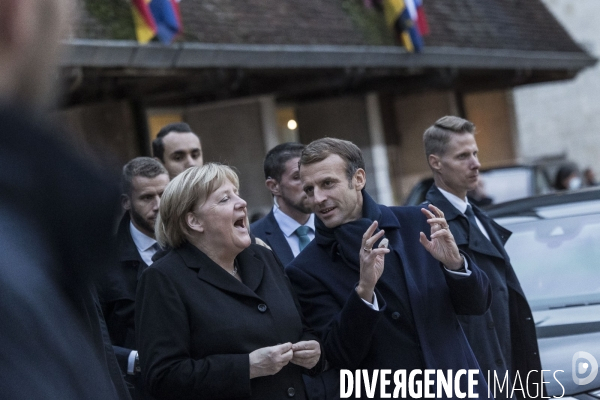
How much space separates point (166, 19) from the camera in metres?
9.02

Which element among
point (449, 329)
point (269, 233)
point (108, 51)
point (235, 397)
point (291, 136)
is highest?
point (291, 136)

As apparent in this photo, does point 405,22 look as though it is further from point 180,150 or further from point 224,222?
point 224,222

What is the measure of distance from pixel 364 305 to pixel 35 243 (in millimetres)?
2435

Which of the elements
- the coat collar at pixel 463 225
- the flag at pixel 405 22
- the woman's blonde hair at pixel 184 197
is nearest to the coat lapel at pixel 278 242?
the coat collar at pixel 463 225

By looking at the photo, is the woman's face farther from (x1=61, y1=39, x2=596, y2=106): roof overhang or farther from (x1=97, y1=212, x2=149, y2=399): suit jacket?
(x1=61, y1=39, x2=596, y2=106): roof overhang

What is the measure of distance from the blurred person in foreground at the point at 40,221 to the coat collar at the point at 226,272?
7.55 feet

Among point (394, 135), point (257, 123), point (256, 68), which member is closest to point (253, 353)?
point (256, 68)

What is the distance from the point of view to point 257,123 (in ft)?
41.8

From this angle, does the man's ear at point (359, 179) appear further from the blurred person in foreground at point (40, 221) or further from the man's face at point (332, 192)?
the blurred person in foreground at point (40, 221)

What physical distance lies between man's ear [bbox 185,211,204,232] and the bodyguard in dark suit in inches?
53.1

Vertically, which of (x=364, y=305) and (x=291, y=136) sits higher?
(x=291, y=136)

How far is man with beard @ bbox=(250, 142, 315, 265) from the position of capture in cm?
518

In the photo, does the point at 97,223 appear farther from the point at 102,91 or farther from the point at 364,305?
the point at 102,91

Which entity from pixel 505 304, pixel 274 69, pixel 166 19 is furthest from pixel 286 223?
pixel 274 69
